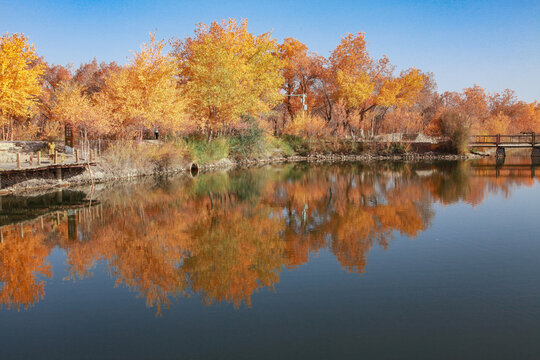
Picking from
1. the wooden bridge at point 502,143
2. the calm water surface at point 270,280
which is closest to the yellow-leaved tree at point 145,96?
the calm water surface at point 270,280

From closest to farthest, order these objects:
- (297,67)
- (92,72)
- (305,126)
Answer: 1. (305,126)
2. (297,67)
3. (92,72)

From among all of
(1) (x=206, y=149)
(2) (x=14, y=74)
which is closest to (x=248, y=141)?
(1) (x=206, y=149)

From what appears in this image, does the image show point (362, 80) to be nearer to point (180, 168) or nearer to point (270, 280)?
point (180, 168)

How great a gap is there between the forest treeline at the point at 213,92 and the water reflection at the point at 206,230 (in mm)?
7957

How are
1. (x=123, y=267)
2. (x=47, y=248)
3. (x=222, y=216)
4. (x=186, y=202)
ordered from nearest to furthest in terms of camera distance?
1. (x=123, y=267)
2. (x=47, y=248)
3. (x=222, y=216)
4. (x=186, y=202)

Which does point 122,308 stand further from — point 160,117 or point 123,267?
point 160,117

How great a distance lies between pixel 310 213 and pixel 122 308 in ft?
30.0

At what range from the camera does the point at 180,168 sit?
31.0m

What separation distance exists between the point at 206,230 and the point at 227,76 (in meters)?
23.4

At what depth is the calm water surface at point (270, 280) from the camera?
244 inches

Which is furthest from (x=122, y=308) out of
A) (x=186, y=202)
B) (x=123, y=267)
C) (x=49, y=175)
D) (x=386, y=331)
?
(x=49, y=175)

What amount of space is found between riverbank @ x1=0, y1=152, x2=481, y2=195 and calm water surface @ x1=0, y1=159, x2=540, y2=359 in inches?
181

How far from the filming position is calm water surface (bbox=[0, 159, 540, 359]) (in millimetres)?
6191

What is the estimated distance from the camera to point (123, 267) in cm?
974
